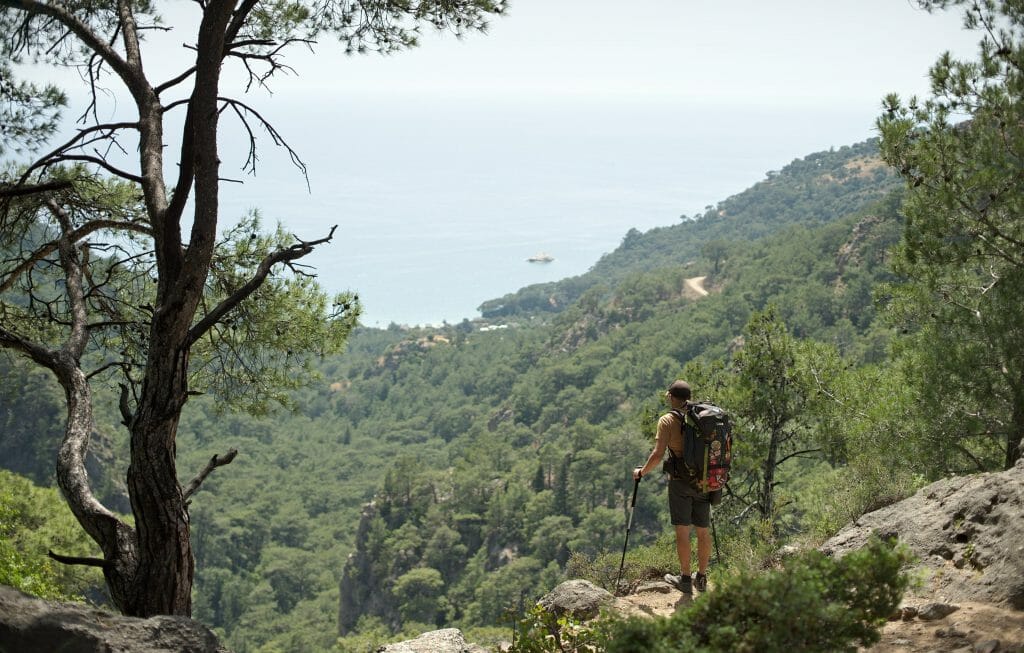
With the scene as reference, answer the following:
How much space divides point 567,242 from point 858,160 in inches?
2143

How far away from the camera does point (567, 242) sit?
144m

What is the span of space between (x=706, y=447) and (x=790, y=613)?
2042mm

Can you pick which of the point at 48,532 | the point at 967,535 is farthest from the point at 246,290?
the point at 48,532

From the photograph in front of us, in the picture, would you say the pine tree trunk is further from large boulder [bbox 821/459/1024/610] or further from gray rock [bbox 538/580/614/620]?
gray rock [bbox 538/580/614/620]

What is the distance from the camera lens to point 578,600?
4547 millimetres

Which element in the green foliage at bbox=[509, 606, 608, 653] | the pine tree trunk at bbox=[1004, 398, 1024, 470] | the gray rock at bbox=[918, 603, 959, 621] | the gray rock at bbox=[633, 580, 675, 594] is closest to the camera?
the green foliage at bbox=[509, 606, 608, 653]

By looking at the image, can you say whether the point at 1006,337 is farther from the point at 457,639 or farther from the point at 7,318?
the point at 7,318

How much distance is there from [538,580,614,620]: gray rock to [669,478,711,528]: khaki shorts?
0.65 m

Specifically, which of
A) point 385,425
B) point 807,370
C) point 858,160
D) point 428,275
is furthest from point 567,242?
point 807,370

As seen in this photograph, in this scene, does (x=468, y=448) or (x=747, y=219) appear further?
(x=747, y=219)

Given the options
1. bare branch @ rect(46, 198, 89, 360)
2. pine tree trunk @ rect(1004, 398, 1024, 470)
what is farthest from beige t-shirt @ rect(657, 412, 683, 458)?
bare branch @ rect(46, 198, 89, 360)

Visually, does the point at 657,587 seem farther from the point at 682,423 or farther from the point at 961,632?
the point at 961,632

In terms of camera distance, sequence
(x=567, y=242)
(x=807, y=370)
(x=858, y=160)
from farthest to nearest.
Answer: (x=567, y=242) → (x=858, y=160) → (x=807, y=370)

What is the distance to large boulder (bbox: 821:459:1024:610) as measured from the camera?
3307mm
